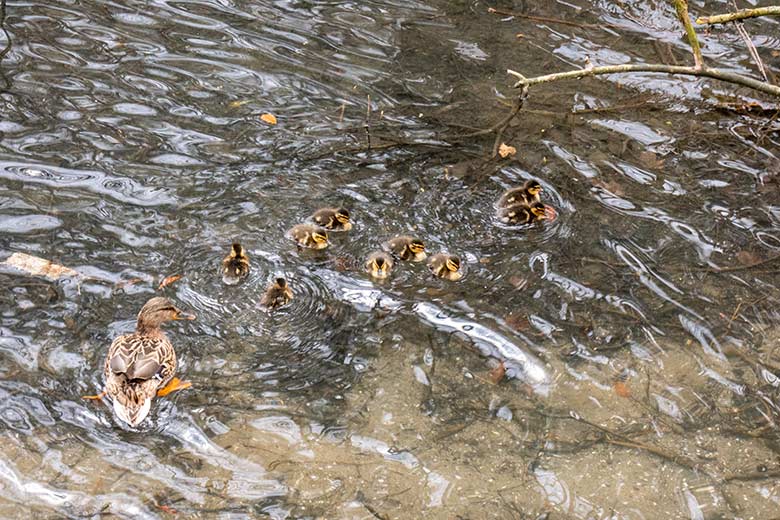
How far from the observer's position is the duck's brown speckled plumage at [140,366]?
3.87m

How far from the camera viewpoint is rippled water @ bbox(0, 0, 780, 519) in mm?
3830

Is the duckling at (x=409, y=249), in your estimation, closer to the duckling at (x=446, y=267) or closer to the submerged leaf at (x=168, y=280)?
the duckling at (x=446, y=267)

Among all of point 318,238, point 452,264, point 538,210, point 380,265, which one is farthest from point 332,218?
point 538,210

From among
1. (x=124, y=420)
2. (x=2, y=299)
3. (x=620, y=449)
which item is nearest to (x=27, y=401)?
(x=124, y=420)

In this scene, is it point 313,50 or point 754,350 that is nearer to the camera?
point 754,350

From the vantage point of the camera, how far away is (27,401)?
3.97 m

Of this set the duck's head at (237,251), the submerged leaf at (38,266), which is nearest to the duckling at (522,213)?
the duck's head at (237,251)

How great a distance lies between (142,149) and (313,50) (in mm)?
1873

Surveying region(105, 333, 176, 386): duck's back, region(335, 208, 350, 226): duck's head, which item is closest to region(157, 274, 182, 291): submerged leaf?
region(105, 333, 176, 386): duck's back

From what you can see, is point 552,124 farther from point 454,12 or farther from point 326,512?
point 326,512

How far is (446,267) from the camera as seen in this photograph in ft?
16.0

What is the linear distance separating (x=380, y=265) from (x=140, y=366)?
1.43 metres

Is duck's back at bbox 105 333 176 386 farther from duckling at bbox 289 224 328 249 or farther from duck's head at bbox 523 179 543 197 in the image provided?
duck's head at bbox 523 179 543 197

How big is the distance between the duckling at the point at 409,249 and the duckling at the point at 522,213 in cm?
59
